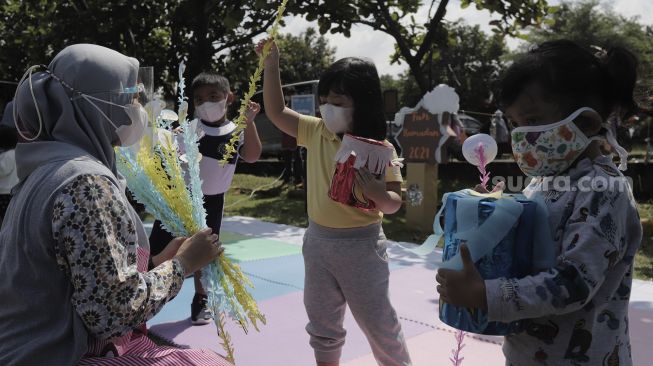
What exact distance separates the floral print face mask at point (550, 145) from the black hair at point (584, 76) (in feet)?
0.17

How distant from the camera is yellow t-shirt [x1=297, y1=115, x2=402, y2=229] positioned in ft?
7.21

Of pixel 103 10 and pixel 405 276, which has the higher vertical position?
pixel 103 10

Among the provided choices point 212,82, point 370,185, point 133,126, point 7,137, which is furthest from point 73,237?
point 7,137

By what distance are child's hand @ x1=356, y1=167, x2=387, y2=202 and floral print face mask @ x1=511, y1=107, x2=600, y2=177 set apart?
734mm

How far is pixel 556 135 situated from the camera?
4.20 feet

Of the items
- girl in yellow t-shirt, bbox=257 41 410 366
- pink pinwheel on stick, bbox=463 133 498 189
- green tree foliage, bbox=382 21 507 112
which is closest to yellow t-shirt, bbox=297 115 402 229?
girl in yellow t-shirt, bbox=257 41 410 366

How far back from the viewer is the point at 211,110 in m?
3.29

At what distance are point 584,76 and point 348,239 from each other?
116 centimetres

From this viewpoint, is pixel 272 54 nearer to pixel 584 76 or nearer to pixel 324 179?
pixel 324 179

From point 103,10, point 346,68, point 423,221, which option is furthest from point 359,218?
point 103,10

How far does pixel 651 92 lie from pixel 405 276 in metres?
3.15

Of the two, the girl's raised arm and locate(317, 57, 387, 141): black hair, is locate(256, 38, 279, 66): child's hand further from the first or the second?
locate(317, 57, 387, 141): black hair

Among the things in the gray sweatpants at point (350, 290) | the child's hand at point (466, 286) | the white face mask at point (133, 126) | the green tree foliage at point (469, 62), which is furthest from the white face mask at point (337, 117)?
the green tree foliage at point (469, 62)

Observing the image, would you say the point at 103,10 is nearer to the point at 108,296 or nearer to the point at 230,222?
the point at 230,222
